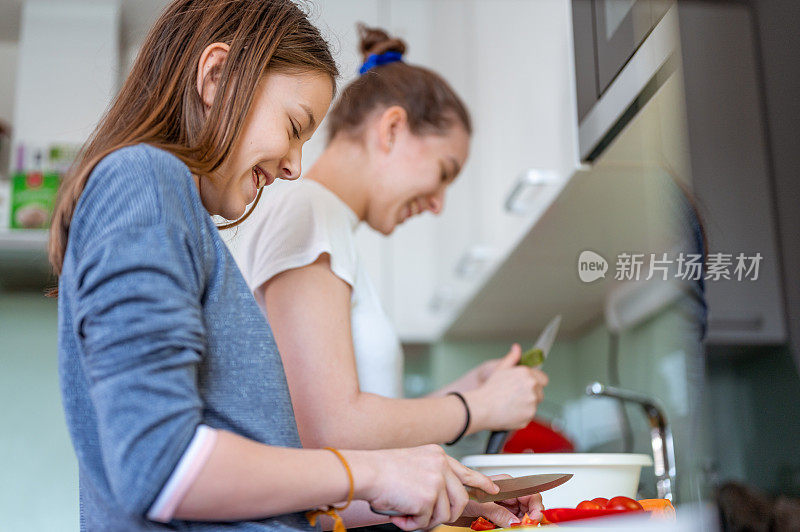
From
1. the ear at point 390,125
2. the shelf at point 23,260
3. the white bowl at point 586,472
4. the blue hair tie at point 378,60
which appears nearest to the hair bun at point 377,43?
the blue hair tie at point 378,60

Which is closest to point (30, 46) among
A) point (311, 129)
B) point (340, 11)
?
point (340, 11)

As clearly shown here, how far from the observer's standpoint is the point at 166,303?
1.72ft

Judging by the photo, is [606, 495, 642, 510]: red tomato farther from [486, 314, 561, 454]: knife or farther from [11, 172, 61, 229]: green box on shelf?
[11, 172, 61, 229]: green box on shelf

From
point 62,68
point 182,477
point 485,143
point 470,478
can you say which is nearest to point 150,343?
point 182,477

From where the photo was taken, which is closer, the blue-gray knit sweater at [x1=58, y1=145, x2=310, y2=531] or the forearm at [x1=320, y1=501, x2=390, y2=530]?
the blue-gray knit sweater at [x1=58, y1=145, x2=310, y2=531]

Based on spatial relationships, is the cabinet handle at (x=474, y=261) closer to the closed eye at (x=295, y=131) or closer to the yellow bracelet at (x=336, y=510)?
the closed eye at (x=295, y=131)

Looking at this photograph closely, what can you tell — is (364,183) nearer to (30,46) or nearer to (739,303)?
(739,303)

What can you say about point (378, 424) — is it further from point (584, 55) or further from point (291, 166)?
point (584, 55)

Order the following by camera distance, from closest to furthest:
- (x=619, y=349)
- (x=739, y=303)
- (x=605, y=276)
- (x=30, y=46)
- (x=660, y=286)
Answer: (x=739, y=303) < (x=660, y=286) < (x=605, y=276) < (x=619, y=349) < (x=30, y=46)

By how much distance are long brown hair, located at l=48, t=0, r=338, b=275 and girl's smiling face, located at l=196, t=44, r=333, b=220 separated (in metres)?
0.01

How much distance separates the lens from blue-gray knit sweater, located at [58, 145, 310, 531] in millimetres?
513

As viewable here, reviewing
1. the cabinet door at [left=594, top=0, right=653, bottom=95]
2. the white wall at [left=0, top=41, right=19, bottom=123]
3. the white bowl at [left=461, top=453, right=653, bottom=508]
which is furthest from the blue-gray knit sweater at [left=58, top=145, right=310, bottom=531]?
the white wall at [left=0, top=41, right=19, bottom=123]

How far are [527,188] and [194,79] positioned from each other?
0.85 metres

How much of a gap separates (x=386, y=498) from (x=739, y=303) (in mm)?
337
